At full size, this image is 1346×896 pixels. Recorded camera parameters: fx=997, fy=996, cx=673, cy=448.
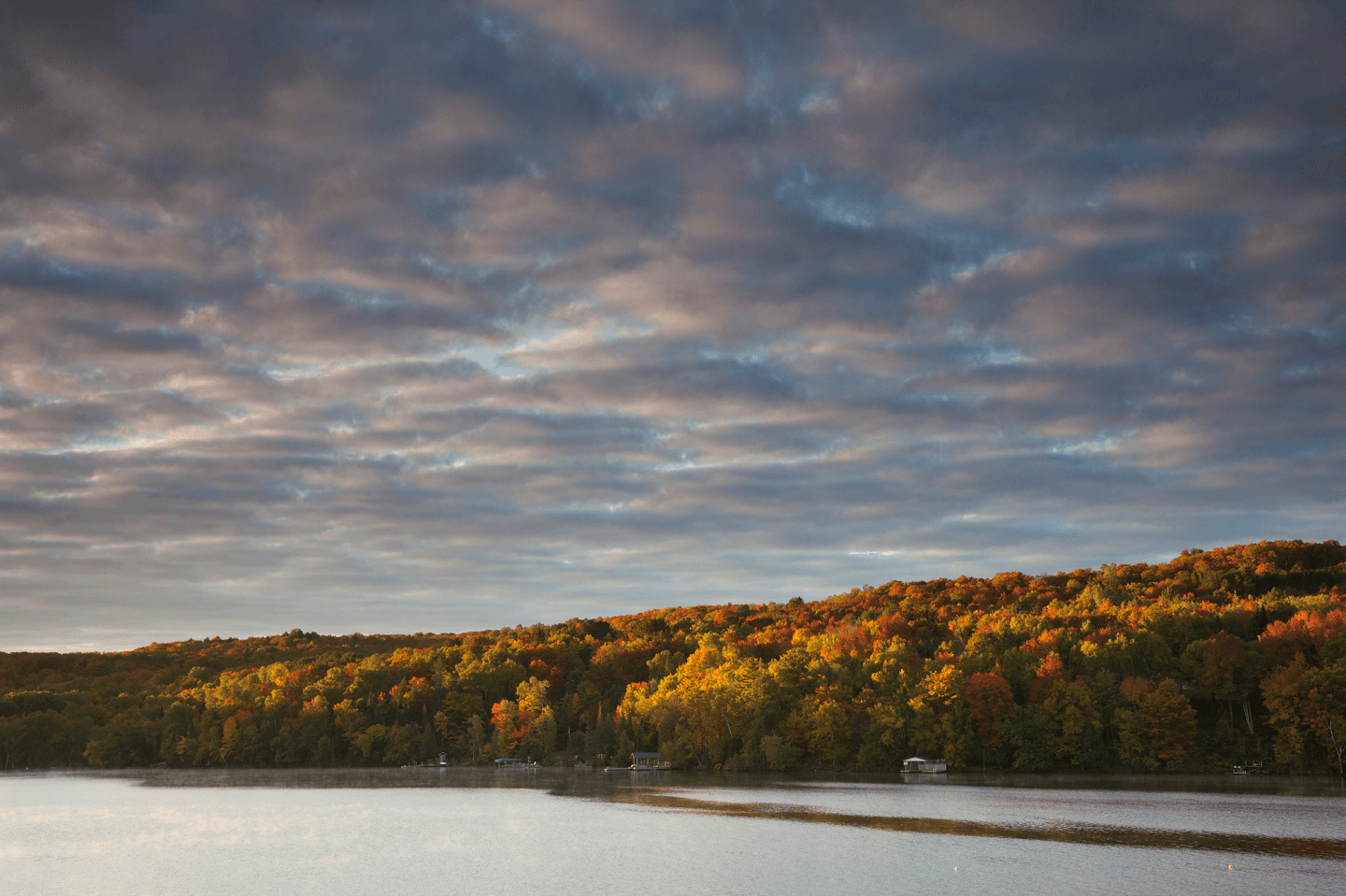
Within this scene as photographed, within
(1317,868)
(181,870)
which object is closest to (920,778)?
(1317,868)

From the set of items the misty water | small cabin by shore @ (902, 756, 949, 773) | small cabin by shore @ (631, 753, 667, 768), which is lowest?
small cabin by shore @ (631, 753, 667, 768)

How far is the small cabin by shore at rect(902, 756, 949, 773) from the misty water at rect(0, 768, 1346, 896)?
30.0 feet

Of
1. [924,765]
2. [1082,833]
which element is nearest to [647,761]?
[924,765]

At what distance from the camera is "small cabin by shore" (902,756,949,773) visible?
132 metres

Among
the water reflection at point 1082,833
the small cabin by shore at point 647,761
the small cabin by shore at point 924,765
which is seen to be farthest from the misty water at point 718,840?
the small cabin by shore at point 647,761

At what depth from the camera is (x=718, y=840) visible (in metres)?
68.6

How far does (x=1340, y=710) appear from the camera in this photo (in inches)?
4668

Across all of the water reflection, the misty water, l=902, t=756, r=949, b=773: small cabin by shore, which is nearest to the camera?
the misty water

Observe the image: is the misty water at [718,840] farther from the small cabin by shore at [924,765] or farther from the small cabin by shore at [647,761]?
the small cabin by shore at [647,761]

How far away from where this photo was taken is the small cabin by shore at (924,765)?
431ft

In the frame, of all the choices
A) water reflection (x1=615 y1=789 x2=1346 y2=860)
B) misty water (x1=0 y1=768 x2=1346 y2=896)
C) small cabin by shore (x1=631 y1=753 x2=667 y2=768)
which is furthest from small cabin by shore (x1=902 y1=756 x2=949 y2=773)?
water reflection (x1=615 y1=789 x2=1346 y2=860)

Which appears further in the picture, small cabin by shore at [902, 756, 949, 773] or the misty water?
small cabin by shore at [902, 756, 949, 773]

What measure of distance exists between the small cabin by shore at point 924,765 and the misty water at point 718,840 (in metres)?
9.13

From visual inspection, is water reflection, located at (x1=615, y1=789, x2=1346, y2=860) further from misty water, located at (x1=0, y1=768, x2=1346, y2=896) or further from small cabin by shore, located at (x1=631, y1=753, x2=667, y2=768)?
small cabin by shore, located at (x1=631, y1=753, x2=667, y2=768)
